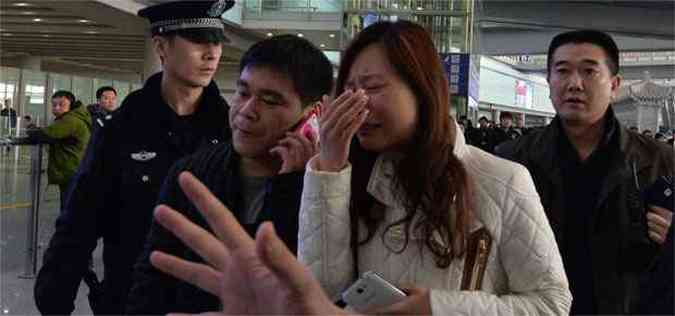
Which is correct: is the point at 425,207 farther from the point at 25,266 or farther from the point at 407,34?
the point at 25,266

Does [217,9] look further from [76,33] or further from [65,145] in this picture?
[76,33]

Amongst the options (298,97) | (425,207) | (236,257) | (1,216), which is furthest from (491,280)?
(1,216)

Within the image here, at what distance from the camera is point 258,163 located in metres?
1.78

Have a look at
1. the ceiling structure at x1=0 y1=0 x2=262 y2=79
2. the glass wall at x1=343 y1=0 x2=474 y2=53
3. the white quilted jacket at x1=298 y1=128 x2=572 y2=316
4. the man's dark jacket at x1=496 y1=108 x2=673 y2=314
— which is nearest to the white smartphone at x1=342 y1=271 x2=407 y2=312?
the white quilted jacket at x1=298 y1=128 x2=572 y2=316

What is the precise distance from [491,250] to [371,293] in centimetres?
28

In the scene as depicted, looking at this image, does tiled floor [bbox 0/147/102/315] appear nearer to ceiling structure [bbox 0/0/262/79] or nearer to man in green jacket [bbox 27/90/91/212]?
man in green jacket [bbox 27/90/91/212]

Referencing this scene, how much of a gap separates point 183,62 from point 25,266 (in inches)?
162

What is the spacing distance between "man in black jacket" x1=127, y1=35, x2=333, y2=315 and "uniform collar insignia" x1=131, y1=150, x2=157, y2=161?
0.33m

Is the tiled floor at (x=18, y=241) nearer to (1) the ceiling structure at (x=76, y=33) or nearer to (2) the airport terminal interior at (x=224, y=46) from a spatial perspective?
(2) the airport terminal interior at (x=224, y=46)

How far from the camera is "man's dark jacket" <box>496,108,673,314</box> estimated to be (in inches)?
85.1

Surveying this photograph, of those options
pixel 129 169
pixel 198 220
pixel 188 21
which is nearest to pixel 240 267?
pixel 198 220

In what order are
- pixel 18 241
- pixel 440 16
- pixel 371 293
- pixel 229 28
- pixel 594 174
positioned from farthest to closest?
pixel 229 28 → pixel 440 16 → pixel 18 241 → pixel 594 174 → pixel 371 293

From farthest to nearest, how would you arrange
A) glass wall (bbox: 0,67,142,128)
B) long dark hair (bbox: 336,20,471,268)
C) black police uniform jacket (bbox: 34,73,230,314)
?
glass wall (bbox: 0,67,142,128)
black police uniform jacket (bbox: 34,73,230,314)
long dark hair (bbox: 336,20,471,268)

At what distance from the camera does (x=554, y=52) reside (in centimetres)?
256
